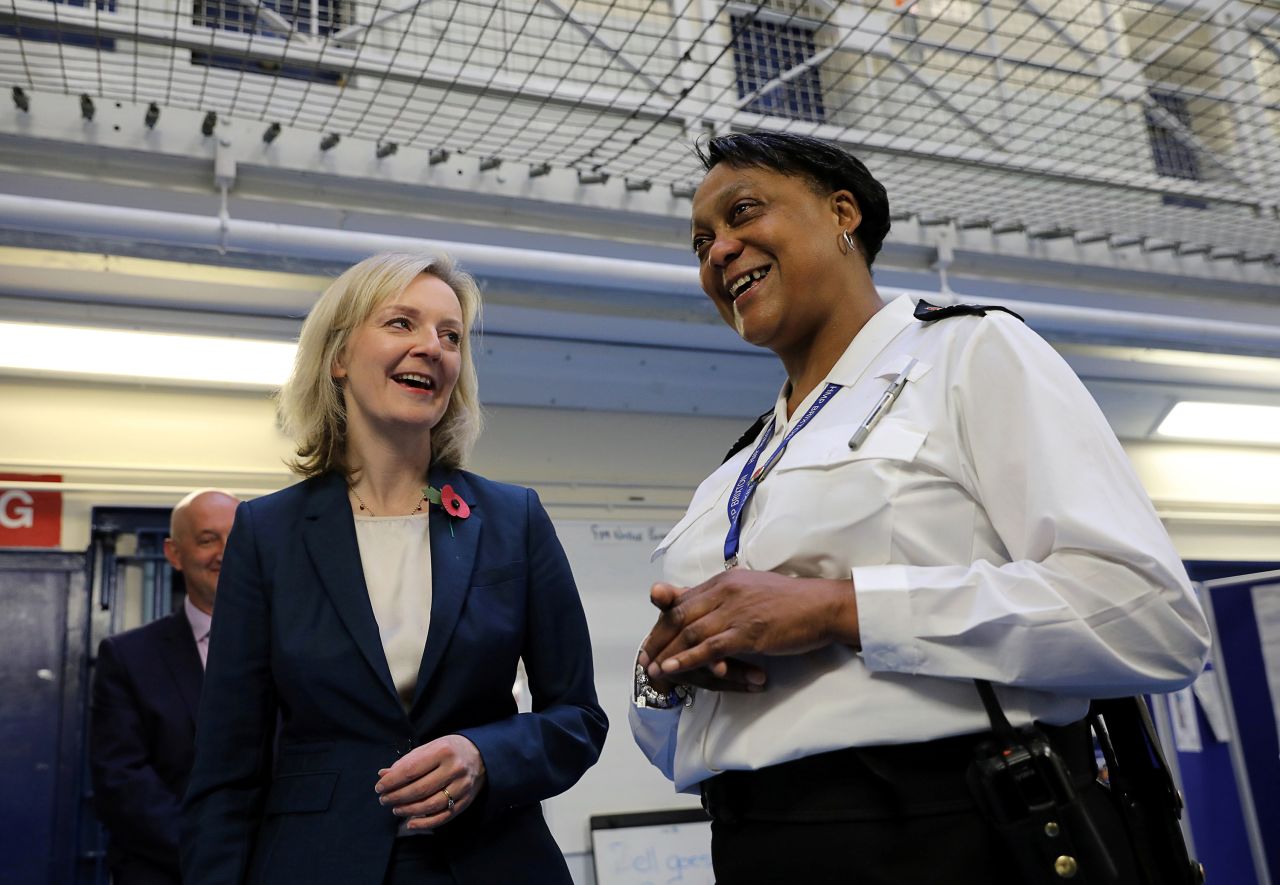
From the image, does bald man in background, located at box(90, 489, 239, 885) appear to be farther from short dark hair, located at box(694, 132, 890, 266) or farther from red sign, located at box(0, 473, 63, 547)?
short dark hair, located at box(694, 132, 890, 266)

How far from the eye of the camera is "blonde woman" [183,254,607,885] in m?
A: 1.46

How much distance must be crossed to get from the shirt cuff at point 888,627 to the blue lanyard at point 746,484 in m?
0.23

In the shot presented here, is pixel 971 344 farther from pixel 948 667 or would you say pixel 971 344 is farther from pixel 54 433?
pixel 54 433

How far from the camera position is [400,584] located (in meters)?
1.64

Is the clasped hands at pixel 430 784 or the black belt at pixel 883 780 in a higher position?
the clasped hands at pixel 430 784

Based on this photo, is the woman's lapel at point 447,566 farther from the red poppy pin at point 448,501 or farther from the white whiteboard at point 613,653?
the white whiteboard at point 613,653

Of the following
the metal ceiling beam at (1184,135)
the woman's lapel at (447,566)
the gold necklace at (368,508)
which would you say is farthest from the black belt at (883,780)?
the metal ceiling beam at (1184,135)

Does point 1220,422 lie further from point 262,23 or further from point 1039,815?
point 1039,815

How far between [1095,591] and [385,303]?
Result: 1167 millimetres

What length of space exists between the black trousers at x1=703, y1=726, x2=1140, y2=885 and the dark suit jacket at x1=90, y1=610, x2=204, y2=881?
7.86 feet

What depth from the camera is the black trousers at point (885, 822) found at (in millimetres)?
1072

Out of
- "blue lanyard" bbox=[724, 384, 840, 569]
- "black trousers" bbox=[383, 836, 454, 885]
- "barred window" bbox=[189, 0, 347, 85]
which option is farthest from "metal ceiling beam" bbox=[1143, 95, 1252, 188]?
"black trousers" bbox=[383, 836, 454, 885]

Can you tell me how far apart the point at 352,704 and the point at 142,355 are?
3090 millimetres

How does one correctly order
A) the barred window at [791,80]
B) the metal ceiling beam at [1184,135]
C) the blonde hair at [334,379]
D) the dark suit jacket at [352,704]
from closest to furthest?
the dark suit jacket at [352,704] < the blonde hair at [334,379] < the barred window at [791,80] < the metal ceiling beam at [1184,135]
